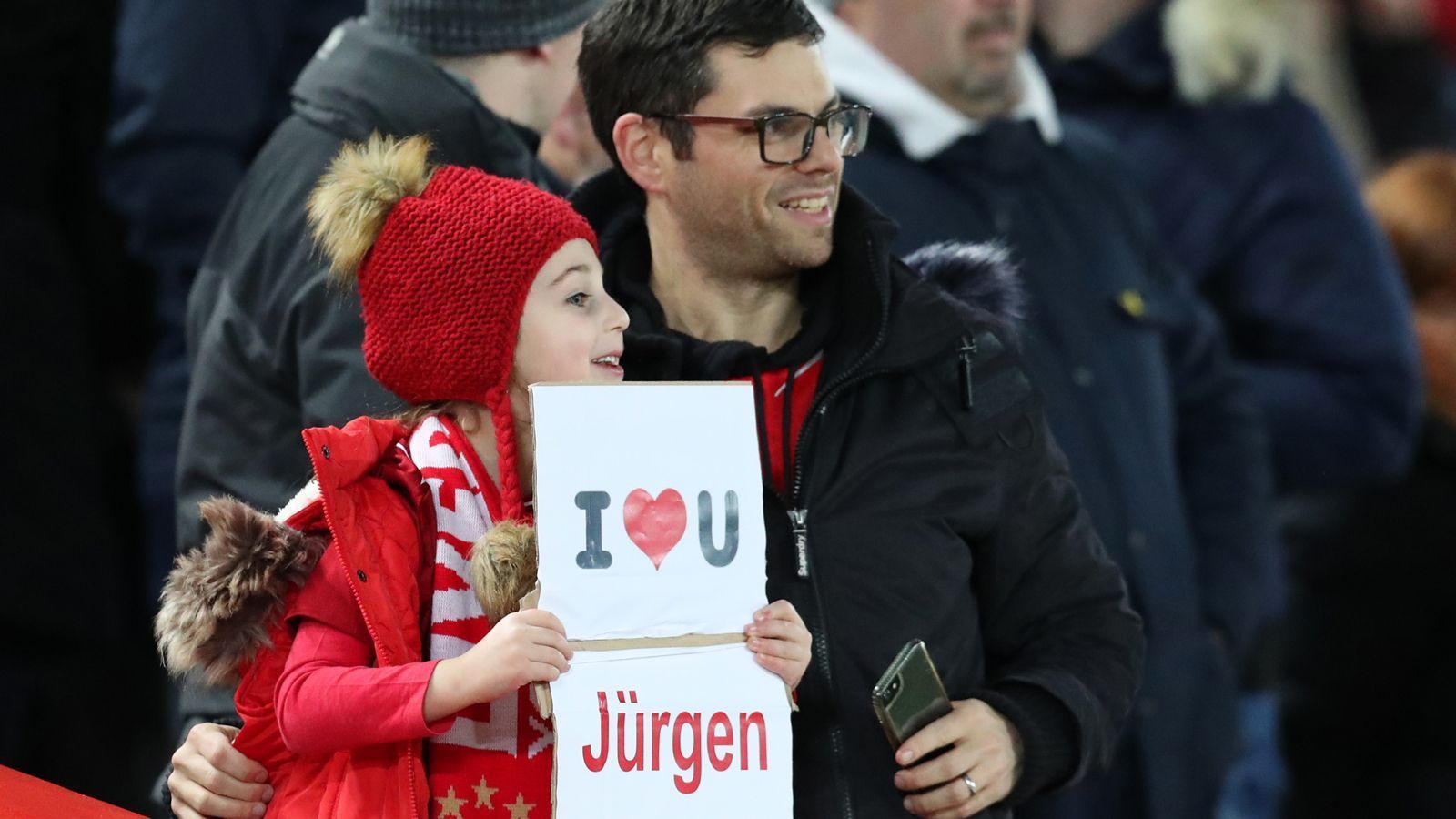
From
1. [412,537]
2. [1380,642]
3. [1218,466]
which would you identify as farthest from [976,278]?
[1380,642]

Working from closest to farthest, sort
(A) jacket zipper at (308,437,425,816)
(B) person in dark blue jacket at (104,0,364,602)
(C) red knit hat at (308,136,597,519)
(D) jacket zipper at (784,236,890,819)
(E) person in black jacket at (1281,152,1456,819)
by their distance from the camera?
(A) jacket zipper at (308,437,425,816) → (C) red knit hat at (308,136,597,519) → (D) jacket zipper at (784,236,890,819) → (B) person in dark blue jacket at (104,0,364,602) → (E) person in black jacket at (1281,152,1456,819)

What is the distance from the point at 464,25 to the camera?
3.62 meters

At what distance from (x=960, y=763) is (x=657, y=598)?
0.60 metres

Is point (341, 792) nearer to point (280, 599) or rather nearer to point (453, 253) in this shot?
point (280, 599)

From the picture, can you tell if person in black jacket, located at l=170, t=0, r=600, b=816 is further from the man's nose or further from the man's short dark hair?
the man's nose

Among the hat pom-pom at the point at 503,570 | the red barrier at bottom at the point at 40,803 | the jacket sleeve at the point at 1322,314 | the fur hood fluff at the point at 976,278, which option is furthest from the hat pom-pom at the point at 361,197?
the jacket sleeve at the point at 1322,314

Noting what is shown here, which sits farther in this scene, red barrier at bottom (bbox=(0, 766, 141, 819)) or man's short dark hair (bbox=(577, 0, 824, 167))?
man's short dark hair (bbox=(577, 0, 824, 167))

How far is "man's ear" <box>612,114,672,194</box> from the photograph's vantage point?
3.17 m

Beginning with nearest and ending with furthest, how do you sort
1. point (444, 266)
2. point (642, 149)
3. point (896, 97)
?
point (444, 266) → point (642, 149) → point (896, 97)

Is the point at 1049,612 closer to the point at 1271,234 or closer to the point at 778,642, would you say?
the point at 778,642

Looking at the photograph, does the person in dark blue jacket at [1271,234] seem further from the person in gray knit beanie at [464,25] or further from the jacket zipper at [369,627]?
the jacket zipper at [369,627]

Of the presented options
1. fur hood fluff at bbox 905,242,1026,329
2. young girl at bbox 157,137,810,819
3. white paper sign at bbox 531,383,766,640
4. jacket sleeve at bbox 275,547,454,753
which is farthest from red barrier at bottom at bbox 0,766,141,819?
fur hood fluff at bbox 905,242,1026,329

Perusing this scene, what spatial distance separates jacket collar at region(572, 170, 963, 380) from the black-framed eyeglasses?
0.50 feet

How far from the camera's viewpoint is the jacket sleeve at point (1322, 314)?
5.44 m
